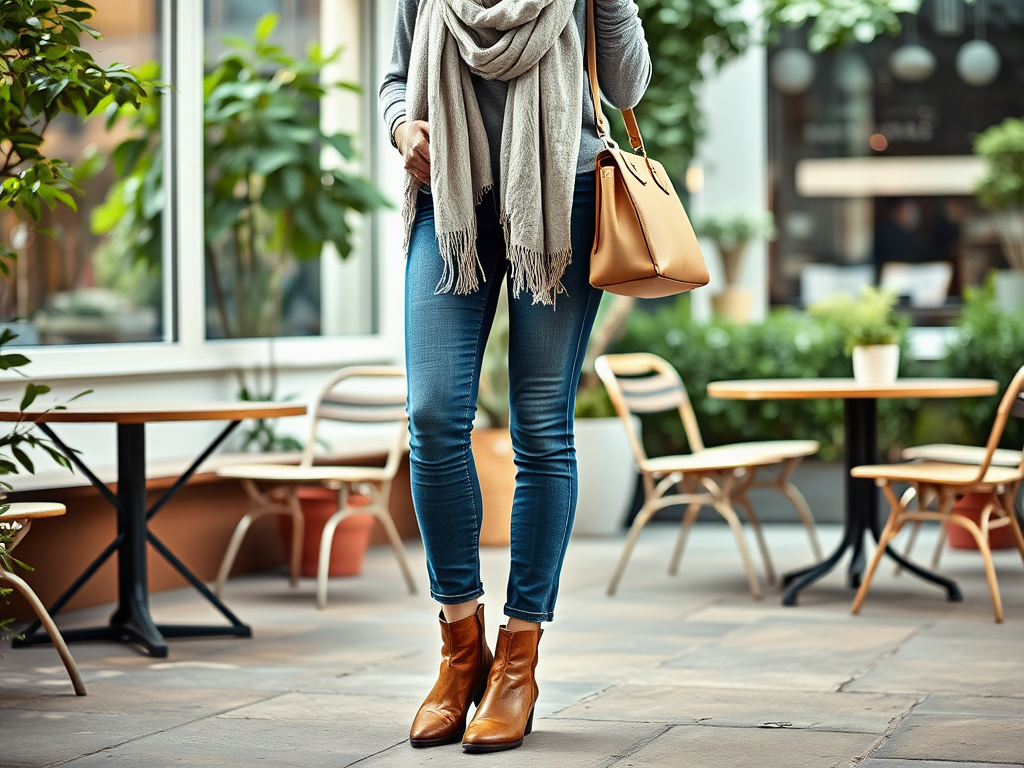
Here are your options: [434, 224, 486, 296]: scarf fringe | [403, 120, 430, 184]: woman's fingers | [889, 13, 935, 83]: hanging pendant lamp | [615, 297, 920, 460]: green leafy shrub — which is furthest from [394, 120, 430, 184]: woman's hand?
[889, 13, 935, 83]: hanging pendant lamp

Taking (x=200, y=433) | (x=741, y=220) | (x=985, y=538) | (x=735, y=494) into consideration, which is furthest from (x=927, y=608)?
(x=741, y=220)

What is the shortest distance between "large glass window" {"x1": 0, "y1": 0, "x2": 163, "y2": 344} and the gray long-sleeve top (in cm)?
296

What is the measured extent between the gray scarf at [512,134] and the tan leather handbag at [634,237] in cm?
6

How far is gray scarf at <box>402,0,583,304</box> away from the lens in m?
2.42

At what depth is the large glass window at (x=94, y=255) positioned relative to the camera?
552 cm

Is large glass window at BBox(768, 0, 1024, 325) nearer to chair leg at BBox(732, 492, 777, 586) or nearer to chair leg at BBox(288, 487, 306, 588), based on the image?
chair leg at BBox(732, 492, 777, 586)

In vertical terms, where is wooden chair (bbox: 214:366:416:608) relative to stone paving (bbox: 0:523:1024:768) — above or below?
above

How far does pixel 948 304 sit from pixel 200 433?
4302mm

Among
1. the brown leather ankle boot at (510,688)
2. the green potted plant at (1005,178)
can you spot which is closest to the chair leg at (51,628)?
the brown leather ankle boot at (510,688)

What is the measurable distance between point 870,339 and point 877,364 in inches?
4.0

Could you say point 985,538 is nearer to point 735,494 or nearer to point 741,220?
point 735,494

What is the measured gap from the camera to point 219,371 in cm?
546

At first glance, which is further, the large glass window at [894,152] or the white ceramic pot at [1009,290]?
the large glass window at [894,152]

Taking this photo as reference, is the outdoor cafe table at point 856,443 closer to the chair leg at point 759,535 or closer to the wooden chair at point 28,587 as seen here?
the chair leg at point 759,535
